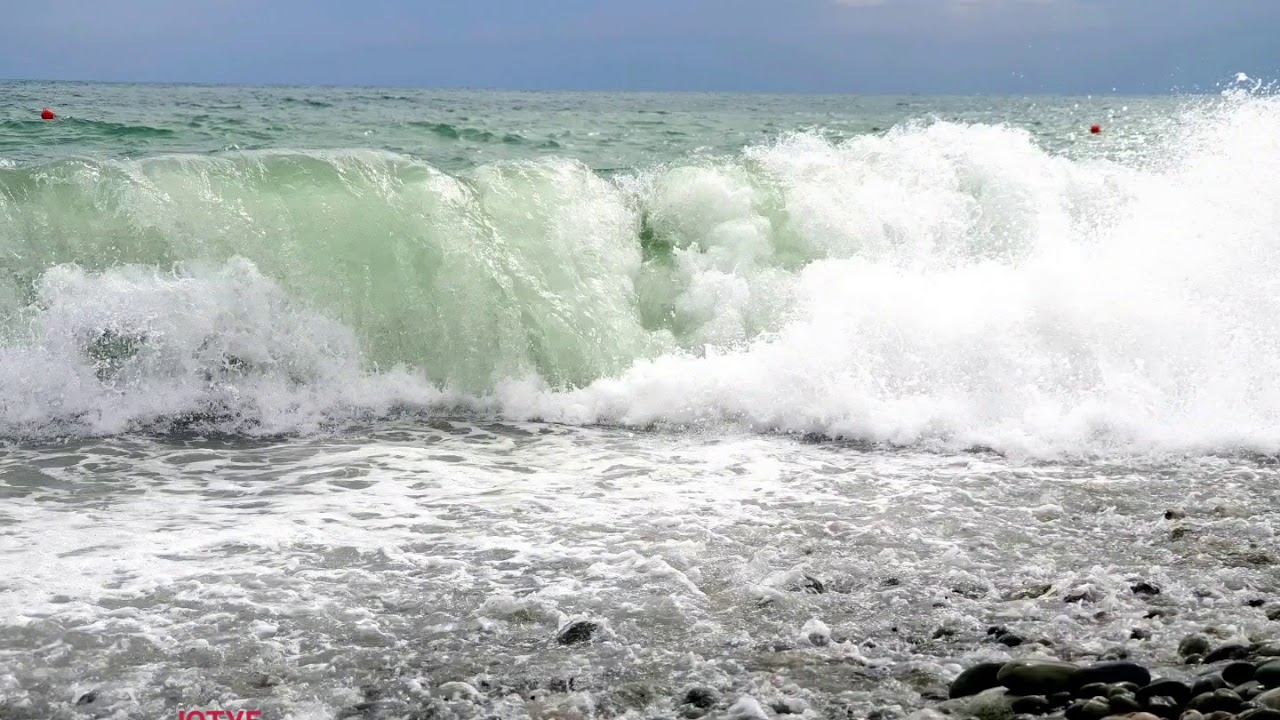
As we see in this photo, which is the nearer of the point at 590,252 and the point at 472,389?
the point at 472,389

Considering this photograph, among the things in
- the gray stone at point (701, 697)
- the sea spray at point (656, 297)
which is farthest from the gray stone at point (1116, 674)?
the sea spray at point (656, 297)

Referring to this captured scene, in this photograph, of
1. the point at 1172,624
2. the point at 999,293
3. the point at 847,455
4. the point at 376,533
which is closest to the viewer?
the point at 1172,624

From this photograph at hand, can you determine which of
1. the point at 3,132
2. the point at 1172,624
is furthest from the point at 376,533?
the point at 3,132

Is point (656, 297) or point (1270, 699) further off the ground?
point (656, 297)

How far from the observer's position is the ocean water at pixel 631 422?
3.61 m

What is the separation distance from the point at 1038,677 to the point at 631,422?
4034mm

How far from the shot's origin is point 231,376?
7270 mm

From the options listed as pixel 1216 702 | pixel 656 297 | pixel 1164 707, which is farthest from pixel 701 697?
pixel 656 297

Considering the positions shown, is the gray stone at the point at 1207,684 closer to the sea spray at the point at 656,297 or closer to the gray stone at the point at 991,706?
the gray stone at the point at 991,706

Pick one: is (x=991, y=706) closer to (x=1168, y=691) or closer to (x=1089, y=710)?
(x=1089, y=710)

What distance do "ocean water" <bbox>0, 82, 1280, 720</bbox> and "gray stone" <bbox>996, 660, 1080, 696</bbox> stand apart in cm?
25

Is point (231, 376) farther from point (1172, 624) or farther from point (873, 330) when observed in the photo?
point (1172, 624)

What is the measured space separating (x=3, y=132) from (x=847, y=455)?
14708mm

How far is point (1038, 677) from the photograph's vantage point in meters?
3.22
